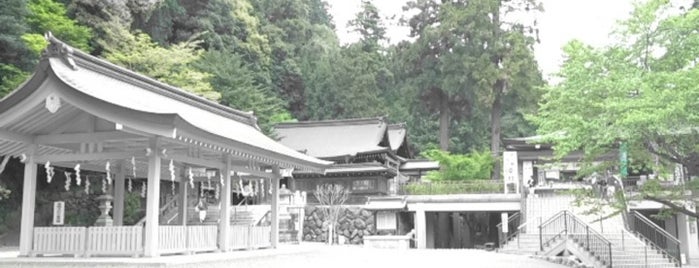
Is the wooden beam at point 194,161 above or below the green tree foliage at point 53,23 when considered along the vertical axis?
below

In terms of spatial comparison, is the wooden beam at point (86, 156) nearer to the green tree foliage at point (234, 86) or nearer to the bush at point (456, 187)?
the bush at point (456, 187)

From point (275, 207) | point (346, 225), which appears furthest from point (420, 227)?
point (275, 207)

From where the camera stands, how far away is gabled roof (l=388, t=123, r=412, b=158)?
44.4m

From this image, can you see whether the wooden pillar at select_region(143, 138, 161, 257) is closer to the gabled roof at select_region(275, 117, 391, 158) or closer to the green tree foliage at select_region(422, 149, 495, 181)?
the gabled roof at select_region(275, 117, 391, 158)

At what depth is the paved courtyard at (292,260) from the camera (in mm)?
11281

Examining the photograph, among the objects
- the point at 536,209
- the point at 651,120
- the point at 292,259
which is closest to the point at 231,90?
the point at 536,209

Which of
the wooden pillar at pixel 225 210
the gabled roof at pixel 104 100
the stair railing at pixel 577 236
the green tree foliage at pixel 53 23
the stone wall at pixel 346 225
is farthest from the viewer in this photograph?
the stone wall at pixel 346 225

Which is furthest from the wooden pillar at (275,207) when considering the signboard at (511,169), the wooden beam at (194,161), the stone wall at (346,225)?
the signboard at (511,169)

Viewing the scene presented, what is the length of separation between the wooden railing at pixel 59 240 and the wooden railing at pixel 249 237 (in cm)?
381

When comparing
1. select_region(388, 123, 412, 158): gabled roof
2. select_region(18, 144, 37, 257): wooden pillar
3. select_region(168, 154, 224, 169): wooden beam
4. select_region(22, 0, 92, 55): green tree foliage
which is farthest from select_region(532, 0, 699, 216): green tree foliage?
select_region(388, 123, 412, 158): gabled roof

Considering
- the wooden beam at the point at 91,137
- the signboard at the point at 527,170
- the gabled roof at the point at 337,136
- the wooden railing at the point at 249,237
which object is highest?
the gabled roof at the point at 337,136

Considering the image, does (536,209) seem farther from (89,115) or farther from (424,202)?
(89,115)

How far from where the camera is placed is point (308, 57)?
57750mm

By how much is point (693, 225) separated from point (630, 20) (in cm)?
1592
